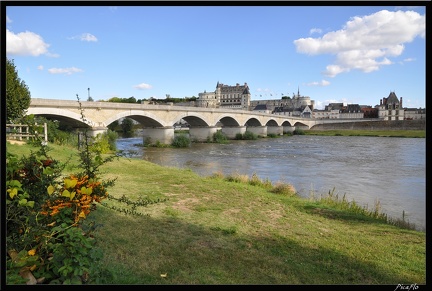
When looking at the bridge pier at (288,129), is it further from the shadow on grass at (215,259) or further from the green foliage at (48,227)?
the green foliage at (48,227)

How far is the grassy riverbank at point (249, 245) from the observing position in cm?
360

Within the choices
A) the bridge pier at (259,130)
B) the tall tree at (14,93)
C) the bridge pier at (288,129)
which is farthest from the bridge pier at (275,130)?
the tall tree at (14,93)

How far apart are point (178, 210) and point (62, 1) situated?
15.2 feet

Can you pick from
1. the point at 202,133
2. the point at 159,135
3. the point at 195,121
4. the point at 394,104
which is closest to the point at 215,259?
the point at 394,104

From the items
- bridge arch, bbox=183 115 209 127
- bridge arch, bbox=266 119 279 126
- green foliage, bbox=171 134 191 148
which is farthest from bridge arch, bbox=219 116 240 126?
green foliage, bbox=171 134 191 148

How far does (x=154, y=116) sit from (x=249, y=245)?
28864mm

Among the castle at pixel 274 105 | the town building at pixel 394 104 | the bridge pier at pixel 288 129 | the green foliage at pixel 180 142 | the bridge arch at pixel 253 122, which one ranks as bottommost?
the green foliage at pixel 180 142

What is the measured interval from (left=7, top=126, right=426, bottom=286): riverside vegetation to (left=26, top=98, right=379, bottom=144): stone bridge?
8.97 metres

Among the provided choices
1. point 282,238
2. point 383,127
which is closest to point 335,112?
point 383,127

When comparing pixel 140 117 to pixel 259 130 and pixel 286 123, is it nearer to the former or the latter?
pixel 259 130

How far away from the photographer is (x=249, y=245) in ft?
15.1

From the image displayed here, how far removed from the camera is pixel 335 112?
10175 cm

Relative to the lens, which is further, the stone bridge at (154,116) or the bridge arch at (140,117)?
the bridge arch at (140,117)
